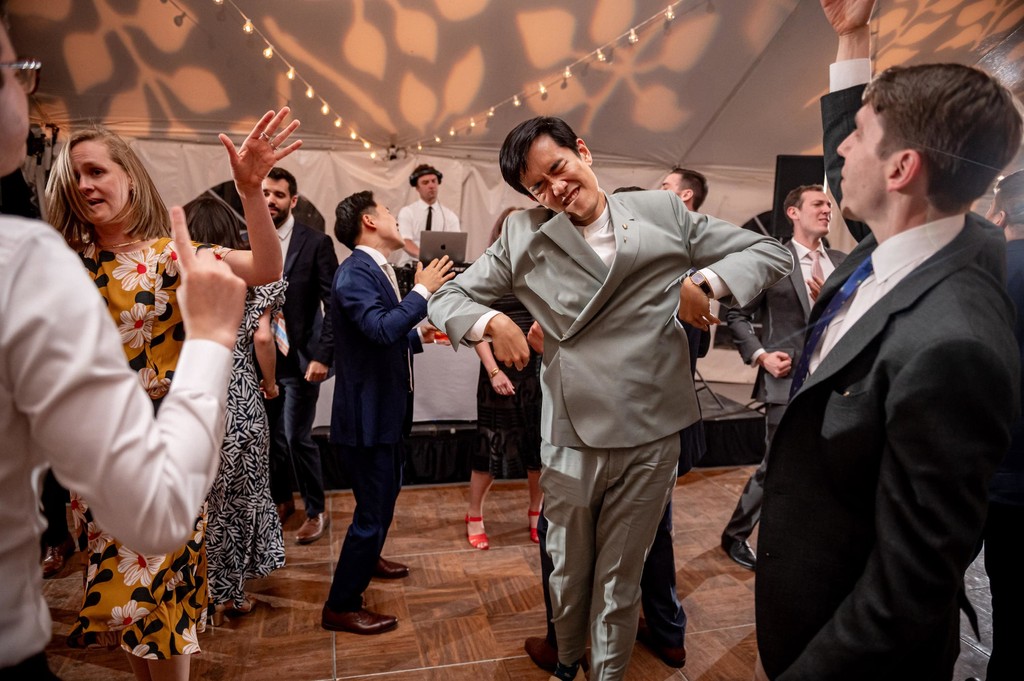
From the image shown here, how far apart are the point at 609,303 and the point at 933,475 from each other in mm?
728

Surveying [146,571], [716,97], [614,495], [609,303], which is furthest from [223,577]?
[716,97]

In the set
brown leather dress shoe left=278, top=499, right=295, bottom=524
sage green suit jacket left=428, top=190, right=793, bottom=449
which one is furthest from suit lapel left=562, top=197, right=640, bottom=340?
brown leather dress shoe left=278, top=499, right=295, bottom=524

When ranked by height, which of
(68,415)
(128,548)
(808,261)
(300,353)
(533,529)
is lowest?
(533,529)

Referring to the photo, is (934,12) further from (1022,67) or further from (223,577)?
(223,577)

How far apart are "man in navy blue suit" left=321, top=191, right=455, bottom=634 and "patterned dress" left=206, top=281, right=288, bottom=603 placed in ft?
0.84

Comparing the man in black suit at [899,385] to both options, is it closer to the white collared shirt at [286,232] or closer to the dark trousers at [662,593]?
the dark trousers at [662,593]

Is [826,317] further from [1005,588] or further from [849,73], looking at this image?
[1005,588]

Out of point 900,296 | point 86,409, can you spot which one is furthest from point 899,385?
point 86,409

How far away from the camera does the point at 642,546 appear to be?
1.34m

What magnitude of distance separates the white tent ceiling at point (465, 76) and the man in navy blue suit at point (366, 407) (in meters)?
0.38

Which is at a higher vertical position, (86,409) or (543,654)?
(86,409)

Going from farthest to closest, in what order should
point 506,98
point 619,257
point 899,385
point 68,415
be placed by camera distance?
point 506,98 → point 619,257 → point 899,385 → point 68,415

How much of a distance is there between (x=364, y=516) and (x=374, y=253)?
837 mm

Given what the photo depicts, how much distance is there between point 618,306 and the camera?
126 centimetres
